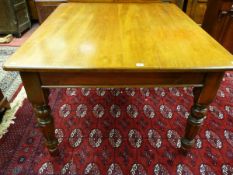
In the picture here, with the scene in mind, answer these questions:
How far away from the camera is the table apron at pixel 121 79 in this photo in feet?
2.84

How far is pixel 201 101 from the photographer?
986mm

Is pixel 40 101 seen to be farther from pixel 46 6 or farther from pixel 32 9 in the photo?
pixel 32 9

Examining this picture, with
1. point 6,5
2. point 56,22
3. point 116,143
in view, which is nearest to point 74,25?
point 56,22

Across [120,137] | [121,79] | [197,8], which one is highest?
[121,79]

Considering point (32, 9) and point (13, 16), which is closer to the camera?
point (13, 16)

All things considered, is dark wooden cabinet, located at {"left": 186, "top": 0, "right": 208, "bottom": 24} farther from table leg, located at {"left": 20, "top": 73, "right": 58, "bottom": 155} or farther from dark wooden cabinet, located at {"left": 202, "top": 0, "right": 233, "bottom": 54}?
table leg, located at {"left": 20, "top": 73, "right": 58, "bottom": 155}

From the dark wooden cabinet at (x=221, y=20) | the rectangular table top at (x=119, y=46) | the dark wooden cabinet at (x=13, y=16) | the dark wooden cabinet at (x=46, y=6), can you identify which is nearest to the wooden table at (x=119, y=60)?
the rectangular table top at (x=119, y=46)

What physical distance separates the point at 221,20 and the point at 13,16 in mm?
2648

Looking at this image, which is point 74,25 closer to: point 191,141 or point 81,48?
point 81,48

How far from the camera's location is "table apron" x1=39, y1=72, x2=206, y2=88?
34.1 inches

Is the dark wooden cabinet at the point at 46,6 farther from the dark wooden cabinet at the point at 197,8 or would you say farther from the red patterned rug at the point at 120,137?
the dark wooden cabinet at the point at 197,8

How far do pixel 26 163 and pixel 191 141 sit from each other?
1.00 metres

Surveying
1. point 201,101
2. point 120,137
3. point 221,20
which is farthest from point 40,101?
point 221,20

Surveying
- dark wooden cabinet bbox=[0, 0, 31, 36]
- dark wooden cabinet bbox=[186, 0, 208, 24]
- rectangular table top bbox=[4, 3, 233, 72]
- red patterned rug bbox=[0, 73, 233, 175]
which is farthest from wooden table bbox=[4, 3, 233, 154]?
dark wooden cabinet bbox=[0, 0, 31, 36]
